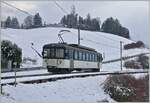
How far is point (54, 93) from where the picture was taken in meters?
13.8

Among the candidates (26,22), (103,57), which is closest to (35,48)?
(26,22)

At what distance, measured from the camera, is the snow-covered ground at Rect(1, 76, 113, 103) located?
488 inches

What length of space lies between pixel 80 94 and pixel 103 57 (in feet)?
13.0

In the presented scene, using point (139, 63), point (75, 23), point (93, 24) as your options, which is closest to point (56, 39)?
point (75, 23)

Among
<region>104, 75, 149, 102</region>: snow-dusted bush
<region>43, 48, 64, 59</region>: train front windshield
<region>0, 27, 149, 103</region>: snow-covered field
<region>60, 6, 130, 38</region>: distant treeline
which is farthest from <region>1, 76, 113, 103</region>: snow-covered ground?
<region>43, 48, 64, 59</region>: train front windshield

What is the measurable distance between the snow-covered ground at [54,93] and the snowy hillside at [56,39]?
1394 mm

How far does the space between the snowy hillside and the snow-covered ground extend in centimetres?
139

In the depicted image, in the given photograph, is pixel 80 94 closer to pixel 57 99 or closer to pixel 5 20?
pixel 57 99

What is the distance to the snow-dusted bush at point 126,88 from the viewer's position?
51.3 feet

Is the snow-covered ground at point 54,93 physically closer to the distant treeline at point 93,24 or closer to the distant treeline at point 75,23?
the distant treeline at point 75,23

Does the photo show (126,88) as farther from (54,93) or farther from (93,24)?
(54,93)

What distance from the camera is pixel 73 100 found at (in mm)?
13164

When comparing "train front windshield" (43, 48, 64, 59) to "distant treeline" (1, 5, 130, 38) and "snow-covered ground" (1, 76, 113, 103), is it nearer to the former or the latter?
"snow-covered ground" (1, 76, 113, 103)

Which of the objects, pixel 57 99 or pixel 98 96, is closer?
pixel 57 99
